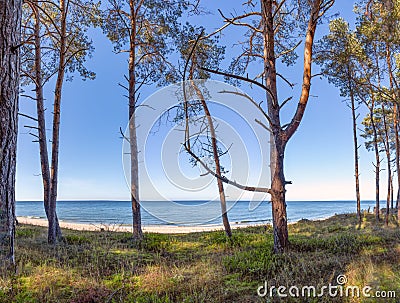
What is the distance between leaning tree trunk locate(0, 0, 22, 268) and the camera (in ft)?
11.7

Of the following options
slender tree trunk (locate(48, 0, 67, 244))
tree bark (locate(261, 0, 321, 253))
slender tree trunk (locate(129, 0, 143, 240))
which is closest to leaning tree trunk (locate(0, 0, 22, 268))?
tree bark (locate(261, 0, 321, 253))

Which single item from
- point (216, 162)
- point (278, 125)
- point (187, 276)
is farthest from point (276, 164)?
point (216, 162)

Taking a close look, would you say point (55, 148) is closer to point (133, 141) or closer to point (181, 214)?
point (133, 141)

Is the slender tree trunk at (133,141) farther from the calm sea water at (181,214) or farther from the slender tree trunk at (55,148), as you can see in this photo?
the slender tree trunk at (55,148)

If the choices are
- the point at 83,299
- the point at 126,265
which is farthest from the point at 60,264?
the point at 83,299

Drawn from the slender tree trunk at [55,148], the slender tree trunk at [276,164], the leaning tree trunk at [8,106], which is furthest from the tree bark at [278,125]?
the slender tree trunk at [55,148]

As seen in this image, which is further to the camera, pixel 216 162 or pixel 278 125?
pixel 216 162

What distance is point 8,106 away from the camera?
3646 mm

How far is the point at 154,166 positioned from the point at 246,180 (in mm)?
2479

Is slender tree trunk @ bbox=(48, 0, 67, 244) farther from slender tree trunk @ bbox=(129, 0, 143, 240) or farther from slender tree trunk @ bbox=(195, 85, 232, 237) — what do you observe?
slender tree trunk @ bbox=(195, 85, 232, 237)

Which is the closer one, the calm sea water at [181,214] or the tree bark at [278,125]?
the tree bark at [278,125]

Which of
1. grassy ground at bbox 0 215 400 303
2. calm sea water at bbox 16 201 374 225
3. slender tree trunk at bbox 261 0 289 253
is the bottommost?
calm sea water at bbox 16 201 374 225

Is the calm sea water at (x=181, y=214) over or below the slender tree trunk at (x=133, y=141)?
below

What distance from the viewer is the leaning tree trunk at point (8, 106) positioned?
3580 mm
